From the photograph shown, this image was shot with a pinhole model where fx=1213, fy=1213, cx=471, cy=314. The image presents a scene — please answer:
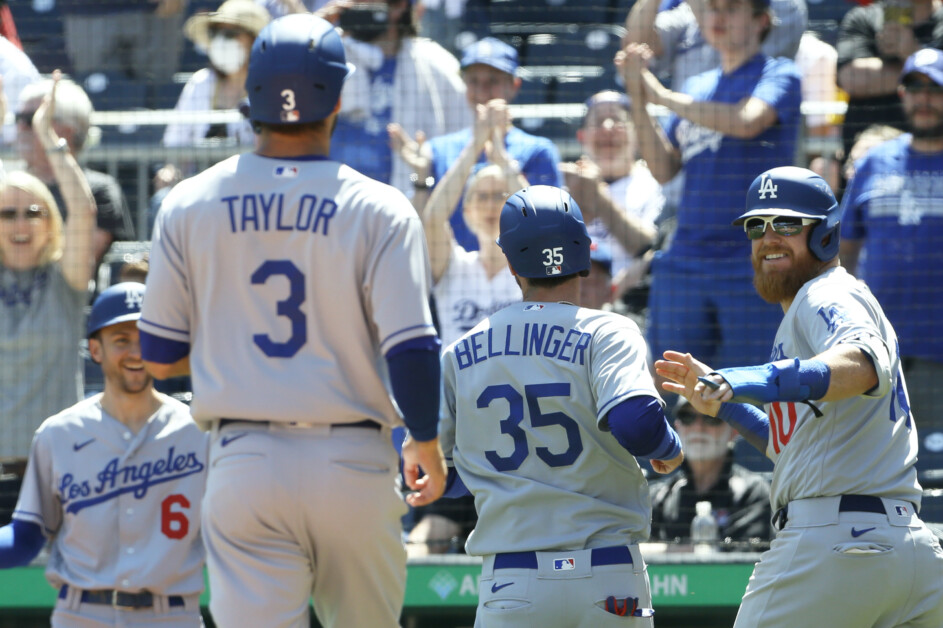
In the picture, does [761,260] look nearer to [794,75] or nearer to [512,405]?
[512,405]

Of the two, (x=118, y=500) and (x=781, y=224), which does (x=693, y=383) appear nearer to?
(x=781, y=224)

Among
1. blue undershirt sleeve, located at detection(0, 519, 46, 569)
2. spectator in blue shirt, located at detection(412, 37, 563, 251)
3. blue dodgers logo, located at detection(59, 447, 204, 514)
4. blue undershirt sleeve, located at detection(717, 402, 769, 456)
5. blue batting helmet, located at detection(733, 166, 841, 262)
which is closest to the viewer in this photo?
blue batting helmet, located at detection(733, 166, 841, 262)

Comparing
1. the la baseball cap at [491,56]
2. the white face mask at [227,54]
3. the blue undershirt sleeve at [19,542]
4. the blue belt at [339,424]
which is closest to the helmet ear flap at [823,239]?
the blue belt at [339,424]

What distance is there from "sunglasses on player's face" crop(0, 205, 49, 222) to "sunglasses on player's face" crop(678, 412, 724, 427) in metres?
3.36

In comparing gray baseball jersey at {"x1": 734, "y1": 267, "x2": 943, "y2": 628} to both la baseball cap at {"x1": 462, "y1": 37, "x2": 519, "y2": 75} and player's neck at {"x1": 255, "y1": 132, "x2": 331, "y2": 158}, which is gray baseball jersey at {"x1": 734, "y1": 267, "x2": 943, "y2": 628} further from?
la baseball cap at {"x1": 462, "y1": 37, "x2": 519, "y2": 75}

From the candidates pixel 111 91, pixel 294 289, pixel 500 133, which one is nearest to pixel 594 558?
pixel 294 289

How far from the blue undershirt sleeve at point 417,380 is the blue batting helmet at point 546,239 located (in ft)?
1.37

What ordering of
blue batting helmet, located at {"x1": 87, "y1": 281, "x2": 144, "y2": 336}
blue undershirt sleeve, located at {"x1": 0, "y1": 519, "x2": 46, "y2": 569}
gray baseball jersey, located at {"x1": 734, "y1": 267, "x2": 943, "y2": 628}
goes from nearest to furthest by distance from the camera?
gray baseball jersey, located at {"x1": 734, "y1": 267, "x2": 943, "y2": 628}, blue undershirt sleeve, located at {"x1": 0, "y1": 519, "x2": 46, "y2": 569}, blue batting helmet, located at {"x1": 87, "y1": 281, "x2": 144, "y2": 336}

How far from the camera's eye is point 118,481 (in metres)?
3.87

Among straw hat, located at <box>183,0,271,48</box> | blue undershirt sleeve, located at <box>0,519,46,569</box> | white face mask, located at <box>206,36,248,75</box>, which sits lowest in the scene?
blue undershirt sleeve, located at <box>0,519,46,569</box>

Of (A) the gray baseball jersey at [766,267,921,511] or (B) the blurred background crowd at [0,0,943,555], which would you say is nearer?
(A) the gray baseball jersey at [766,267,921,511]

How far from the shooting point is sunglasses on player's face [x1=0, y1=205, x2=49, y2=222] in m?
6.17

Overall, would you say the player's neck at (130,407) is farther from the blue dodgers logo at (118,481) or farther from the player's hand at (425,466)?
the player's hand at (425,466)

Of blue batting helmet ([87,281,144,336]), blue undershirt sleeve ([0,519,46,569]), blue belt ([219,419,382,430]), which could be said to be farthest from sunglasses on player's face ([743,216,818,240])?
blue undershirt sleeve ([0,519,46,569])
